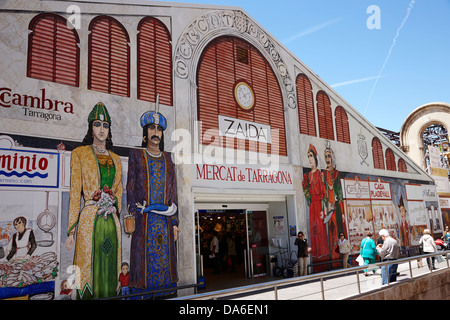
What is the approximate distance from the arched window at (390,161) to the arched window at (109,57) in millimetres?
14882

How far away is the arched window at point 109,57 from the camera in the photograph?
9.41 m

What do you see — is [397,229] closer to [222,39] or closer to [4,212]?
[222,39]

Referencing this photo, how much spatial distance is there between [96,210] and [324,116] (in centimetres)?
1113

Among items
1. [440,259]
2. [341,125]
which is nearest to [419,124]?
[341,125]

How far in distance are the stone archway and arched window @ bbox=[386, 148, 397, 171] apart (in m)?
10.4

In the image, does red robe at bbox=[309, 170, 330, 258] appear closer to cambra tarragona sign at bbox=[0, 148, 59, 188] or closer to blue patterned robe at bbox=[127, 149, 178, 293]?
blue patterned robe at bbox=[127, 149, 178, 293]

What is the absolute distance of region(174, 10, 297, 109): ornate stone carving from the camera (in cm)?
1134

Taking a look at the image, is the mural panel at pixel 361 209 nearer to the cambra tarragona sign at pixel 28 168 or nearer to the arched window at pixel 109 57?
the arched window at pixel 109 57

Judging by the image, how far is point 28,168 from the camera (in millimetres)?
7875

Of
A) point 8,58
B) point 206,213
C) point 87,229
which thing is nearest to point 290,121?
point 206,213

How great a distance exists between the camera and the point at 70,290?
8.00 m

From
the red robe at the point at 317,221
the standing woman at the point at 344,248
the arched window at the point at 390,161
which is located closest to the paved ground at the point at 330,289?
the red robe at the point at 317,221

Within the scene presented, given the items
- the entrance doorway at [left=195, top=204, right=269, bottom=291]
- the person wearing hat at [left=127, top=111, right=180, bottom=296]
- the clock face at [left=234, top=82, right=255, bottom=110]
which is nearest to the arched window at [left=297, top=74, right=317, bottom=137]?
the clock face at [left=234, top=82, right=255, bottom=110]

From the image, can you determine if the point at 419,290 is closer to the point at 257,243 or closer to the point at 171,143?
the point at 257,243
